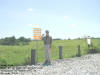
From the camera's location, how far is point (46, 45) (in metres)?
12.4

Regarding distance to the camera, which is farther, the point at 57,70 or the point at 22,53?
the point at 22,53

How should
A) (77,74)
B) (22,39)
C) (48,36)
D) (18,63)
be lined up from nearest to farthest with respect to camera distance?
(77,74) → (48,36) → (18,63) → (22,39)

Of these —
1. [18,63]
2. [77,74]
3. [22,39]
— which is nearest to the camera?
[77,74]

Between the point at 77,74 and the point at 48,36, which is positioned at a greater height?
the point at 48,36

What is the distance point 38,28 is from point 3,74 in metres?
4.64

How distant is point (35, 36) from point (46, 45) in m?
0.96

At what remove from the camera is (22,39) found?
32312 millimetres

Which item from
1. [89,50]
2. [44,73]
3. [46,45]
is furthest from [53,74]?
[89,50]

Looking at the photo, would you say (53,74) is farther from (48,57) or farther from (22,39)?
(22,39)

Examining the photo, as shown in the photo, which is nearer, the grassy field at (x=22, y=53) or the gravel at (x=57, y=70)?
the gravel at (x=57, y=70)

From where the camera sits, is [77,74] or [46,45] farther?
[46,45]

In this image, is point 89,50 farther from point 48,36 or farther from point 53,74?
point 53,74

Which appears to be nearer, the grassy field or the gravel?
the gravel

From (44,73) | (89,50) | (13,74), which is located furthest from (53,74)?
(89,50)
